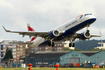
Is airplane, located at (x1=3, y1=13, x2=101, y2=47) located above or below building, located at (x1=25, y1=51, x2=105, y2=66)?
above

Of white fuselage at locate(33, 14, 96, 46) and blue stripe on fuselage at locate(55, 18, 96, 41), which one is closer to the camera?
white fuselage at locate(33, 14, 96, 46)

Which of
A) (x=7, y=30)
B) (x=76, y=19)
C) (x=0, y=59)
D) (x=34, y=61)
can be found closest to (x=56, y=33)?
(x=76, y=19)

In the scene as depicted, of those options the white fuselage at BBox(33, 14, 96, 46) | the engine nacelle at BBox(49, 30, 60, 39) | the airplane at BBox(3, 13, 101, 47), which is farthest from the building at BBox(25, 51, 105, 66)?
the engine nacelle at BBox(49, 30, 60, 39)

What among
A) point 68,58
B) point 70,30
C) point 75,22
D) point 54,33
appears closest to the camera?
point 75,22

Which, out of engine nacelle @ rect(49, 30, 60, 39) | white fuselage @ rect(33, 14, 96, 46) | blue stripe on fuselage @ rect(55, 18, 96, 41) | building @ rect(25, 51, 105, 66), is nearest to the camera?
white fuselage @ rect(33, 14, 96, 46)

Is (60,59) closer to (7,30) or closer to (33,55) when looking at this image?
(33,55)

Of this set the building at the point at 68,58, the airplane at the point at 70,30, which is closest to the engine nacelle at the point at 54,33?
the airplane at the point at 70,30

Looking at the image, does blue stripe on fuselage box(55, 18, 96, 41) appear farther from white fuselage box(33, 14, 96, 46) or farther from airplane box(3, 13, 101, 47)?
white fuselage box(33, 14, 96, 46)

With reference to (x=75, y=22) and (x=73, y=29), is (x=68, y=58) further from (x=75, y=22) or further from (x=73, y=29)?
(x=75, y=22)

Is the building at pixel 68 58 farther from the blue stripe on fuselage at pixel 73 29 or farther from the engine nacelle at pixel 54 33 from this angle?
the engine nacelle at pixel 54 33

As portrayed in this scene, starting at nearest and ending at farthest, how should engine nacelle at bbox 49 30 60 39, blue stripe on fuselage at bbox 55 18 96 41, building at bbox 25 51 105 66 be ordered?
blue stripe on fuselage at bbox 55 18 96 41 → engine nacelle at bbox 49 30 60 39 → building at bbox 25 51 105 66

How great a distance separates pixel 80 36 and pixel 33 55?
70.3m

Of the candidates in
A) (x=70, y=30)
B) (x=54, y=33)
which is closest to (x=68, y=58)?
(x=54, y=33)

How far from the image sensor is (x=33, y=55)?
13388 cm
